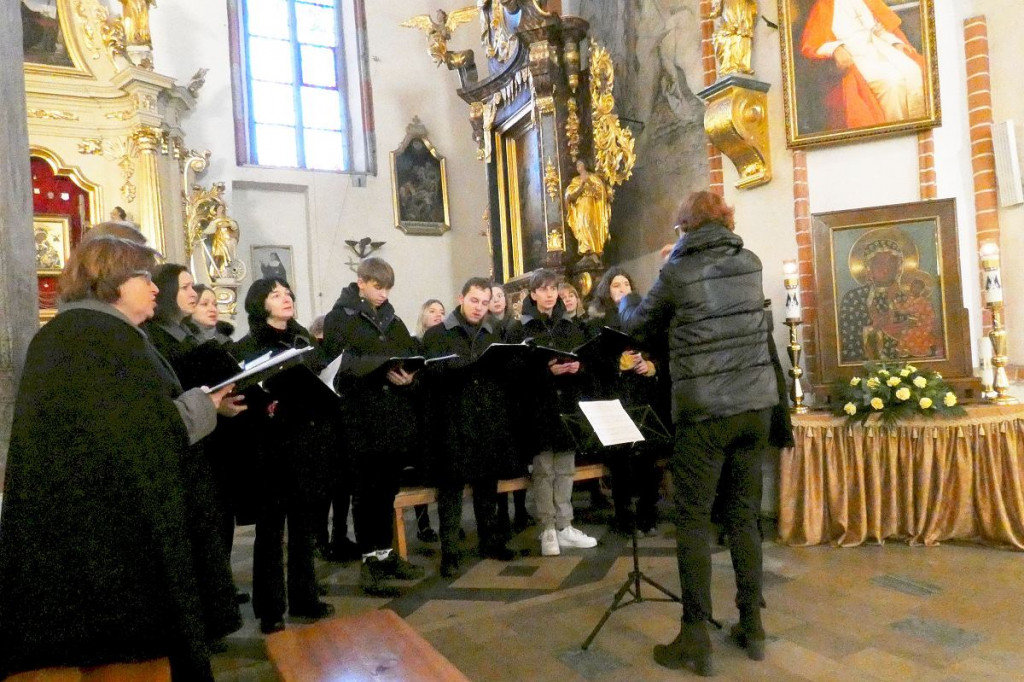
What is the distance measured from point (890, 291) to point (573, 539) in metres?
2.53

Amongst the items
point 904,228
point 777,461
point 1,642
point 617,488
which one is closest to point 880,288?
point 904,228

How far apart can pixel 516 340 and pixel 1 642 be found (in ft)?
9.78

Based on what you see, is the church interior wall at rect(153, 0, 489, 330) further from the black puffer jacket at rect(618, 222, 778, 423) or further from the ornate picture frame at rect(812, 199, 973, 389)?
the black puffer jacket at rect(618, 222, 778, 423)

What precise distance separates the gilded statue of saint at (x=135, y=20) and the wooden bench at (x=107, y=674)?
8.72 m

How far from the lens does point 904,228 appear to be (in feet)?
14.4

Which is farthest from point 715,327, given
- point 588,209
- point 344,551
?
point 588,209

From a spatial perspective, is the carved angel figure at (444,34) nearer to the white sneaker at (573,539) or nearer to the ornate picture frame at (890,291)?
the ornate picture frame at (890,291)

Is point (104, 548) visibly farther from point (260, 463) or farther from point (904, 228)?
point (904, 228)

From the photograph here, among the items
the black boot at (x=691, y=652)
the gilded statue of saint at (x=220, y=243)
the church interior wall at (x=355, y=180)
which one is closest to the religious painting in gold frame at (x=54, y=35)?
the church interior wall at (x=355, y=180)

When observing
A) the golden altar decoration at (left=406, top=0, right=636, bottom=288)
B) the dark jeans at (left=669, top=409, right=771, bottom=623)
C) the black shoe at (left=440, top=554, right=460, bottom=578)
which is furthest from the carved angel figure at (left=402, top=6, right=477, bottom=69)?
the dark jeans at (left=669, top=409, right=771, bottom=623)

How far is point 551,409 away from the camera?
425cm

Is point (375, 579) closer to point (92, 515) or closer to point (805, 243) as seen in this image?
point (92, 515)

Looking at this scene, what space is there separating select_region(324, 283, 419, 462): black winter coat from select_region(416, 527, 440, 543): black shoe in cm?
135

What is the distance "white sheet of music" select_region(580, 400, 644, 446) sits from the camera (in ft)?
9.03
